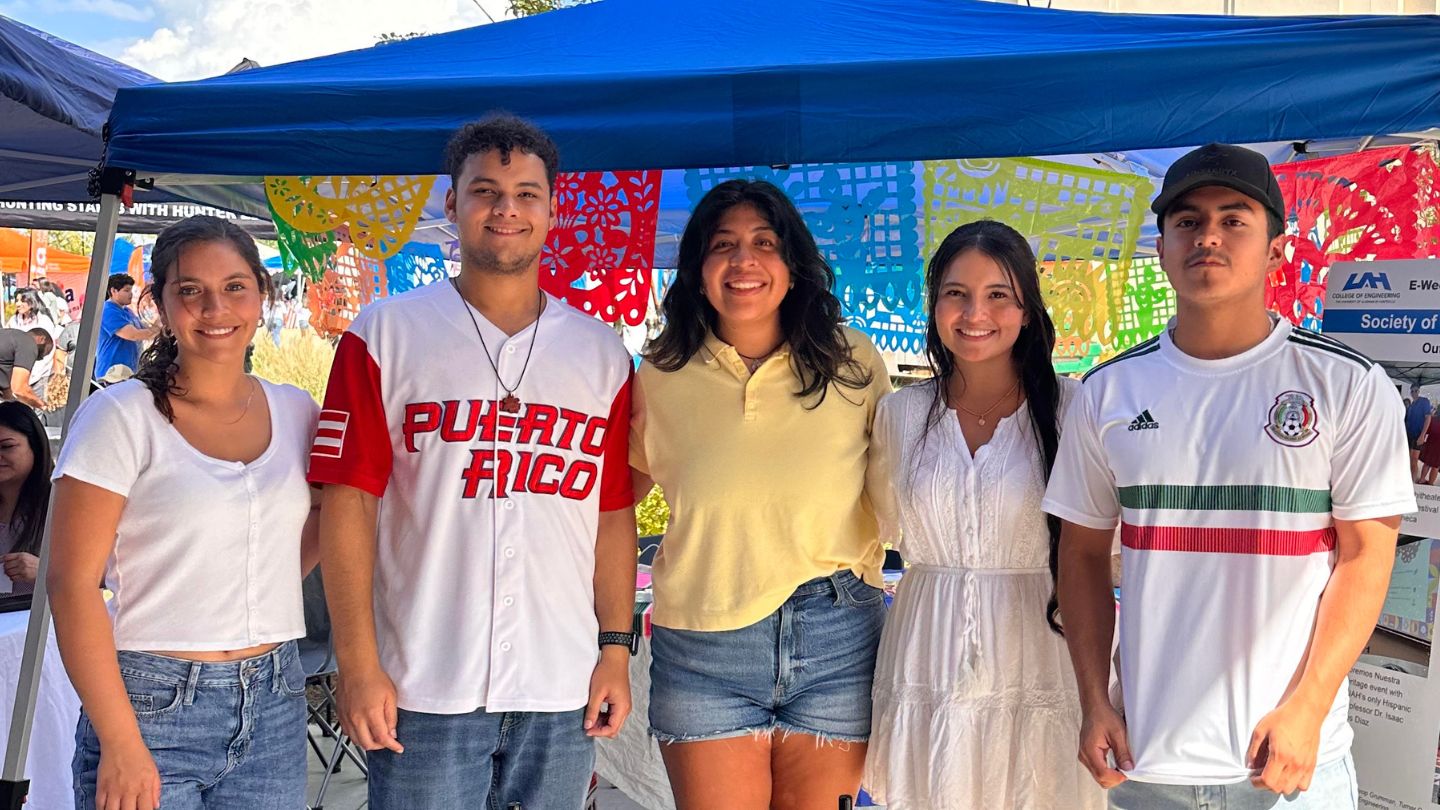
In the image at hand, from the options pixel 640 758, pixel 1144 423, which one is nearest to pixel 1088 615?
pixel 1144 423

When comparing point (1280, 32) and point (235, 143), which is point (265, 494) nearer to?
point (235, 143)


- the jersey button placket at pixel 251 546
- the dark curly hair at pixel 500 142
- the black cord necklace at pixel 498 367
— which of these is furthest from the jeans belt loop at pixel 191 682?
the dark curly hair at pixel 500 142

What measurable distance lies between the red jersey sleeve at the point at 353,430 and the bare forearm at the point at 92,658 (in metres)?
0.42

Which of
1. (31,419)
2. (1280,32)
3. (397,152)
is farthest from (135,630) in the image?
(1280,32)

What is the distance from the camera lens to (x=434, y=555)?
2004mm

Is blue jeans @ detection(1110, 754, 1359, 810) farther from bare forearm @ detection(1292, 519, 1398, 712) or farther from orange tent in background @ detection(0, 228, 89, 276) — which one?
orange tent in background @ detection(0, 228, 89, 276)

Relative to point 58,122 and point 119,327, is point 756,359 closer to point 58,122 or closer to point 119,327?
point 58,122

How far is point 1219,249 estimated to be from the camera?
182 cm

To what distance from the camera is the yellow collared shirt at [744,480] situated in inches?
85.3

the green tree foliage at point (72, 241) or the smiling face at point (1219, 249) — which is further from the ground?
the green tree foliage at point (72, 241)

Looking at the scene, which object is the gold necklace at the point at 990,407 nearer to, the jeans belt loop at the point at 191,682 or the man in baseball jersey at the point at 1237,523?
the man in baseball jersey at the point at 1237,523

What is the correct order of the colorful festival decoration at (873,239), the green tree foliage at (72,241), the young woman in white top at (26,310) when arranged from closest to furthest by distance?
the colorful festival decoration at (873,239), the young woman in white top at (26,310), the green tree foliage at (72,241)

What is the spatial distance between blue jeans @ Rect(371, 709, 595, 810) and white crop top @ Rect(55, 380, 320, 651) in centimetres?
35

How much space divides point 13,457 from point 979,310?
3.23m
